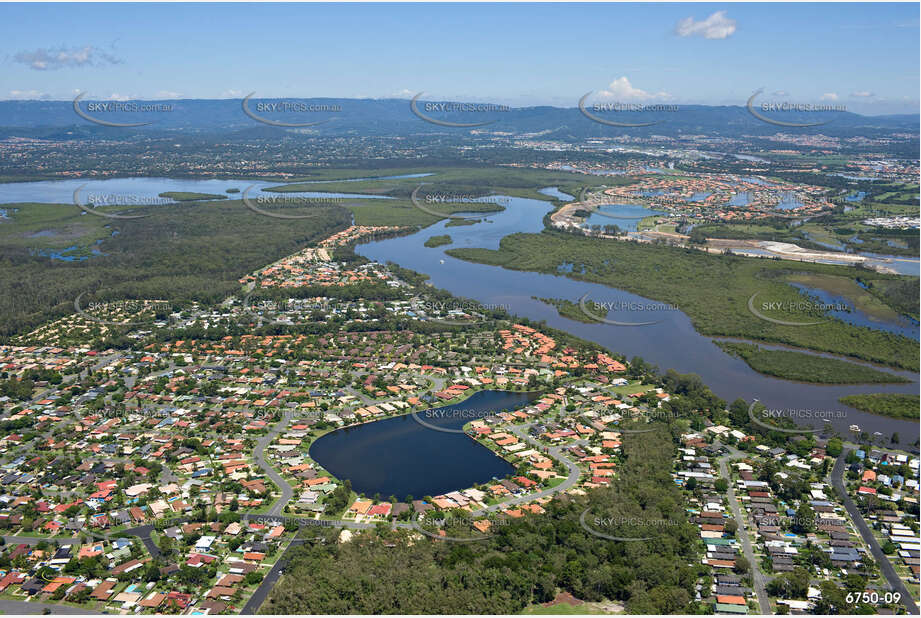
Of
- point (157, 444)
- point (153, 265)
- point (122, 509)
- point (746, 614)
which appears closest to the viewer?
point (746, 614)

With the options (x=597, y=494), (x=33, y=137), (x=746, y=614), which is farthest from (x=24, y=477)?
(x=33, y=137)

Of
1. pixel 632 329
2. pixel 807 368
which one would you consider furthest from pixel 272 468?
pixel 807 368

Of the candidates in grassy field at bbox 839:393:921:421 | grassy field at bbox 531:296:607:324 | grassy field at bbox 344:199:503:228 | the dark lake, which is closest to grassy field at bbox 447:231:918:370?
grassy field at bbox 839:393:921:421

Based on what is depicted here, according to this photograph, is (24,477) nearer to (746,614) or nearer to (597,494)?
(597,494)

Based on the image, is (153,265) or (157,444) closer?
(157,444)

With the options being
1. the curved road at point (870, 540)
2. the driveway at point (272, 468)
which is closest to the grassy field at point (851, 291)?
the curved road at point (870, 540)
